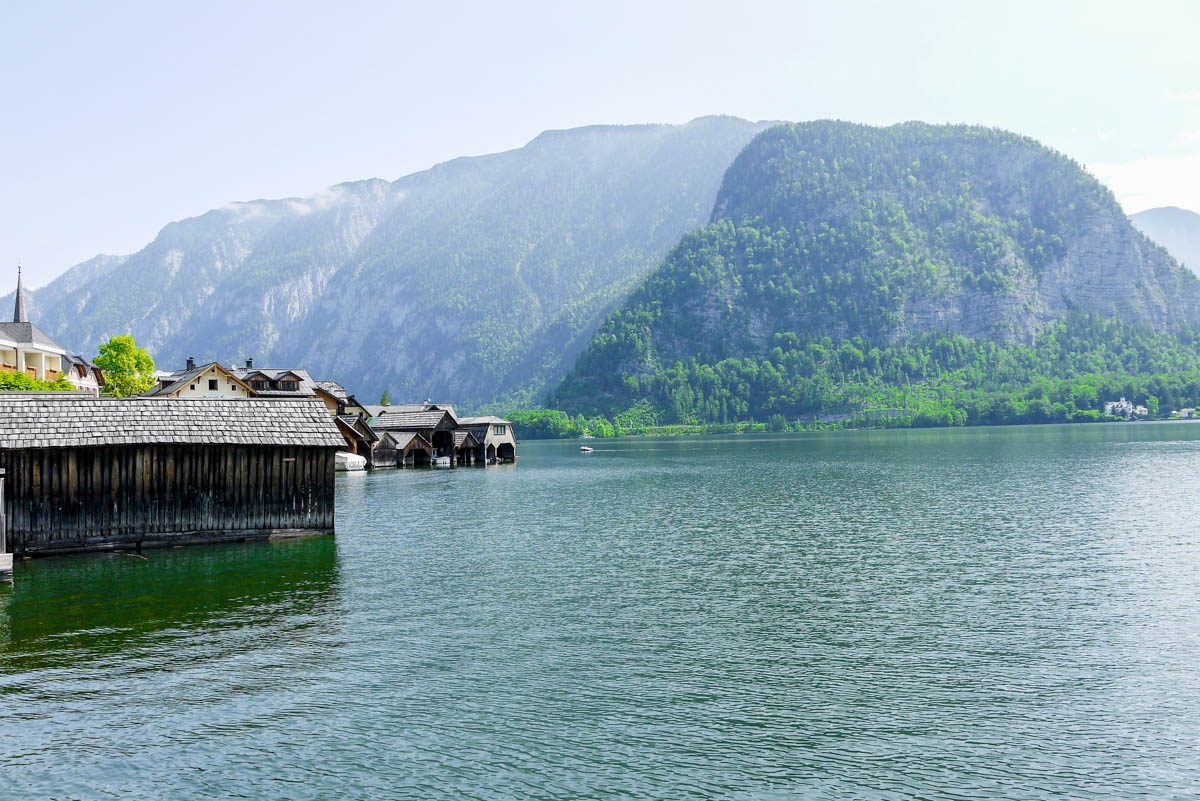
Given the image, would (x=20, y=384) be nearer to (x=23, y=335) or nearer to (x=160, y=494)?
(x=23, y=335)

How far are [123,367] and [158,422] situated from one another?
6842cm

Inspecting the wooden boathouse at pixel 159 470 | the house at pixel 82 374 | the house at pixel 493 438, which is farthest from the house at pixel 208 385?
the wooden boathouse at pixel 159 470

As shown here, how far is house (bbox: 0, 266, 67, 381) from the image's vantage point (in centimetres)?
8625

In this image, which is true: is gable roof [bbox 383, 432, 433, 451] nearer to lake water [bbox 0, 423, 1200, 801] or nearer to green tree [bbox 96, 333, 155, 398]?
green tree [bbox 96, 333, 155, 398]

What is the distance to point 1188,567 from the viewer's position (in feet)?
117

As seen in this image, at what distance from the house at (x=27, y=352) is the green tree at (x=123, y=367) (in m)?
4.67

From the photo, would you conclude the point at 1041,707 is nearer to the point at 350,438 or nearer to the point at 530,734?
the point at 530,734

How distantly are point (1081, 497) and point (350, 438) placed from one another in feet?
268

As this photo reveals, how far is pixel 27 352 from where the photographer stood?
9494 cm

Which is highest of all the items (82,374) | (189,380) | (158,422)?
(82,374)

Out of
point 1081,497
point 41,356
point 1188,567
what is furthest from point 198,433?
point 41,356

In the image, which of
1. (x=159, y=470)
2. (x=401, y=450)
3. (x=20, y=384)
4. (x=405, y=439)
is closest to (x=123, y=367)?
(x=20, y=384)

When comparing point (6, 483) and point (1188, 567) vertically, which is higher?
point (6, 483)

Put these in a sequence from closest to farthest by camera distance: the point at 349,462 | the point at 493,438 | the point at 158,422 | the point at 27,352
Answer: the point at 158,422 < the point at 27,352 < the point at 349,462 < the point at 493,438
